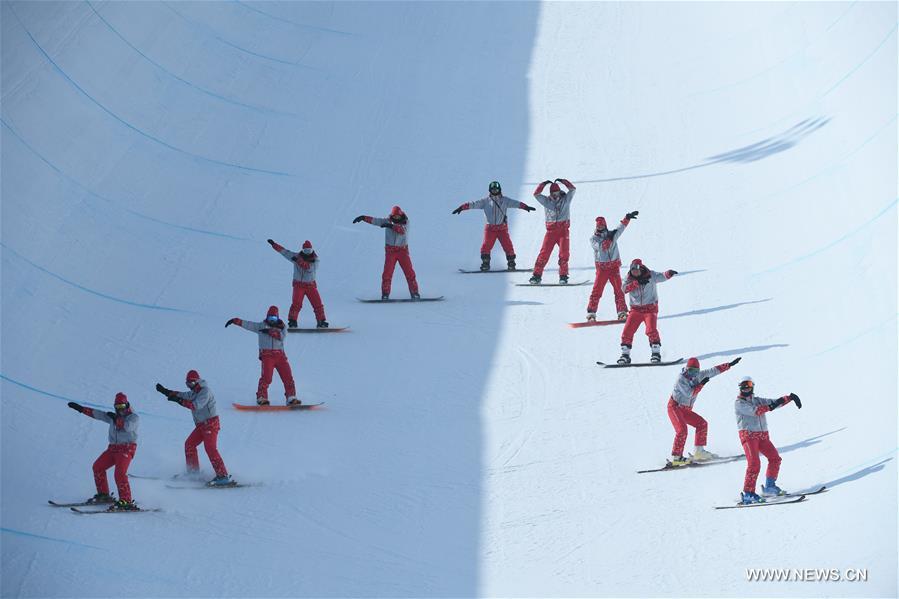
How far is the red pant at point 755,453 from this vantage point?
14094mm

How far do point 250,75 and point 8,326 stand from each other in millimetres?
10224

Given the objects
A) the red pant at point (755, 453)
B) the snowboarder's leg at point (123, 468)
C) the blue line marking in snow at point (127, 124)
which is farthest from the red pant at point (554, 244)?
the snowboarder's leg at point (123, 468)

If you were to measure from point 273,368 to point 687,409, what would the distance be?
4429 millimetres

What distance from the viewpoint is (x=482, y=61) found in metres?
29.3

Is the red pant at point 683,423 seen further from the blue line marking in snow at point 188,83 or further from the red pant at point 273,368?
the blue line marking in snow at point 188,83

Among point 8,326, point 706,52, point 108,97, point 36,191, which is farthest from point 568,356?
point 706,52

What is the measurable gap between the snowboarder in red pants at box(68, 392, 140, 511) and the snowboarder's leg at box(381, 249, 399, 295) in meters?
5.50

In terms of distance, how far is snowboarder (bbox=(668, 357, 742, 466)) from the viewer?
15008 mm

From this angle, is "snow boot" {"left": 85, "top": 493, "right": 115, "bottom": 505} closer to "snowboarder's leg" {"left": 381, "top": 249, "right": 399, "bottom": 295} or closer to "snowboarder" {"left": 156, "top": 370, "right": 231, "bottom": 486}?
"snowboarder" {"left": 156, "top": 370, "right": 231, "bottom": 486}

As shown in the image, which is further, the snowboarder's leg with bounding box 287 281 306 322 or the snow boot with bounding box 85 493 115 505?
the snowboarder's leg with bounding box 287 281 306 322

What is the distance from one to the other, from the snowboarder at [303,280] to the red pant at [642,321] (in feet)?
12.0

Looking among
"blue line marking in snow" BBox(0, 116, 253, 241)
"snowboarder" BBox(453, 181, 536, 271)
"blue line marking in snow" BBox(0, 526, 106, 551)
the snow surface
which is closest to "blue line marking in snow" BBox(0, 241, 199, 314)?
the snow surface

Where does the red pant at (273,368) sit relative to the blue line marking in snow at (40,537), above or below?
above

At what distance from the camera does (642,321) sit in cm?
1748
